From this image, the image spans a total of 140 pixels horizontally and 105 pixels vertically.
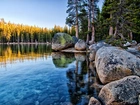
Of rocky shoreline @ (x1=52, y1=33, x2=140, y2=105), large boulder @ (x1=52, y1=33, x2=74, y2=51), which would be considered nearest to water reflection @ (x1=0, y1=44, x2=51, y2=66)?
large boulder @ (x1=52, y1=33, x2=74, y2=51)

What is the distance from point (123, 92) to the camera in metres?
3.89

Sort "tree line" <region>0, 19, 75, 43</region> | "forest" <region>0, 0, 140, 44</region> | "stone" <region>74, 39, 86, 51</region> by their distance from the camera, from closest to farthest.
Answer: "forest" <region>0, 0, 140, 44</region>, "stone" <region>74, 39, 86, 51</region>, "tree line" <region>0, 19, 75, 43</region>

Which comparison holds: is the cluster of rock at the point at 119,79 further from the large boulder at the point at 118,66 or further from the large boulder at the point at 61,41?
the large boulder at the point at 61,41

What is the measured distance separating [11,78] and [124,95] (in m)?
5.94

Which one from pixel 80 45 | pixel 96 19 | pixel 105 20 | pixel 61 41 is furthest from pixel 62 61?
pixel 96 19

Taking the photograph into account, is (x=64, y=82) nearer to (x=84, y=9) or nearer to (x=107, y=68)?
(x=107, y=68)

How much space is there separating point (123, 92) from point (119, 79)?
149cm

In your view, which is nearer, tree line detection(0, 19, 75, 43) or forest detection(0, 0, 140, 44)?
forest detection(0, 0, 140, 44)

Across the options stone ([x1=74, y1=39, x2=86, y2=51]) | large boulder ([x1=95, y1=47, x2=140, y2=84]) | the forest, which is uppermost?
the forest

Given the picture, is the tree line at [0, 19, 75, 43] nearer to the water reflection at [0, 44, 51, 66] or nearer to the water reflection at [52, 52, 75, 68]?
the water reflection at [0, 44, 51, 66]

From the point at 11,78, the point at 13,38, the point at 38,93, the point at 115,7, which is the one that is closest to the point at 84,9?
the point at 115,7

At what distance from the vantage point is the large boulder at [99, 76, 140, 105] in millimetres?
3833

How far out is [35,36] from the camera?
85938 millimetres

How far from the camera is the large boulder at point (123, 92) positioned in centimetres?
383
